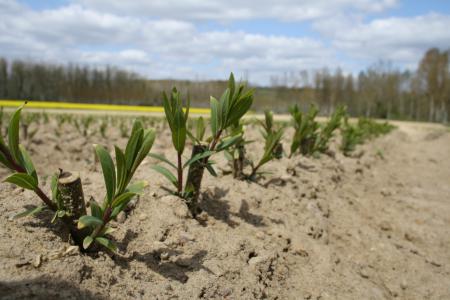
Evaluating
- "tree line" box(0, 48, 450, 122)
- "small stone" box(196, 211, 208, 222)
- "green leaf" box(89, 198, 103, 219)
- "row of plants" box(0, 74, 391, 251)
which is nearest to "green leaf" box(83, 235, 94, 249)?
"row of plants" box(0, 74, 391, 251)

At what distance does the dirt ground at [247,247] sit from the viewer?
4.71ft

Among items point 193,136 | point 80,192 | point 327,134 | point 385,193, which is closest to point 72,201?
point 80,192

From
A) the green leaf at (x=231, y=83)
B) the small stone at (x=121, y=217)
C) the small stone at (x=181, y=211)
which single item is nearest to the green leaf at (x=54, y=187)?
the small stone at (x=121, y=217)

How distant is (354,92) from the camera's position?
43.2 metres

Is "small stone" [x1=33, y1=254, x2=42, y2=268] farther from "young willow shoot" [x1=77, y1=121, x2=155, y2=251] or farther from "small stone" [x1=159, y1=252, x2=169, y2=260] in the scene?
"small stone" [x1=159, y1=252, x2=169, y2=260]

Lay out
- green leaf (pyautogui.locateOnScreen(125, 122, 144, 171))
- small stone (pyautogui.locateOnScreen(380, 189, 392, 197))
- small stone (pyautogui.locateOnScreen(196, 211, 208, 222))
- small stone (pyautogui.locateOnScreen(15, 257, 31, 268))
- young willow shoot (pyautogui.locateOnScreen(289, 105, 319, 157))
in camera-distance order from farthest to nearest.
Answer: small stone (pyautogui.locateOnScreen(380, 189, 392, 197)) < young willow shoot (pyautogui.locateOnScreen(289, 105, 319, 157)) < small stone (pyautogui.locateOnScreen(196, 211, 208, 222)) < green leaf (pyautogui.locateOnScreen(125, 122, 144, 171)) < small stone (pyautogui.locateOnScreen(15, 257, 31, 268))

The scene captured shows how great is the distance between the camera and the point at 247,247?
6.57ft

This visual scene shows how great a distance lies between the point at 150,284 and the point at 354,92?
45302 millimetres

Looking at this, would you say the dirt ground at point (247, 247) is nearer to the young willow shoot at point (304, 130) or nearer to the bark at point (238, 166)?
the bark at point (238, 166)

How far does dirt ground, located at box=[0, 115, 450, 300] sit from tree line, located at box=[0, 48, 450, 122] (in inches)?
862

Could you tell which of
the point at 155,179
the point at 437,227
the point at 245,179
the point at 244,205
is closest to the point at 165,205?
the point at 155,179

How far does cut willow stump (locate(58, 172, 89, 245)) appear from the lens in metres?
1.52

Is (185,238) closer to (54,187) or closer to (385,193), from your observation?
(54,187)

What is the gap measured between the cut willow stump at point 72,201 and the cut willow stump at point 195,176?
67 cm
